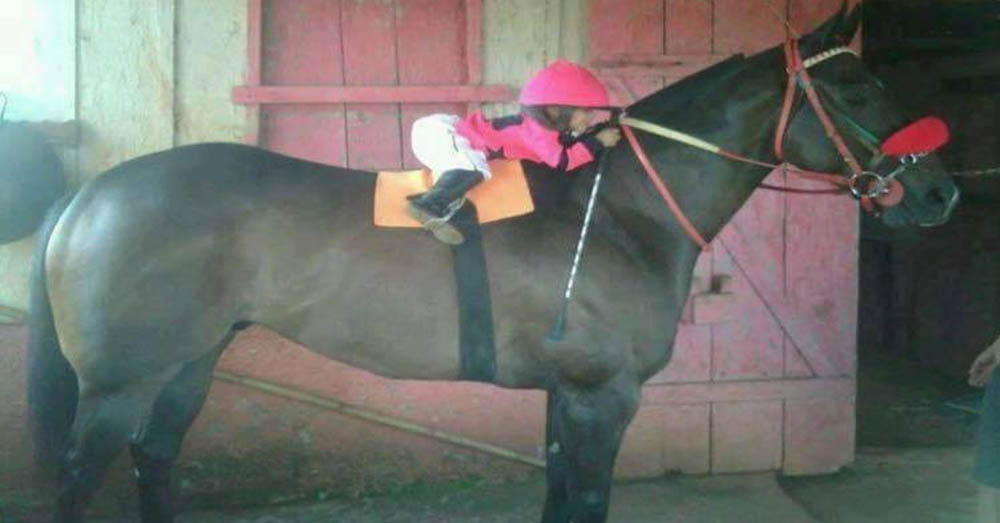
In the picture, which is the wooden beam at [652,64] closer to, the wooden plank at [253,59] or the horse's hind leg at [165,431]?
the wooden plank at [253,59]

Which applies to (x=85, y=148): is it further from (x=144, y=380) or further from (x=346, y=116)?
(x=144, y=380)

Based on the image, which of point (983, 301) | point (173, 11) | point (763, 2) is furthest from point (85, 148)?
point (983, 301)

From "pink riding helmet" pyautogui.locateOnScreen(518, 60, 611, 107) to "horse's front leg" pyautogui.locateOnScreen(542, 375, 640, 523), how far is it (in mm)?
910

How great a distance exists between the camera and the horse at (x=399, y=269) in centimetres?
352

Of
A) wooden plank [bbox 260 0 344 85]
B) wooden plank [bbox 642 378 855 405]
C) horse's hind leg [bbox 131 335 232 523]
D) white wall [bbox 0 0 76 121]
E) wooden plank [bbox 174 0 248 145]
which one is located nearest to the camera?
horse's hind leg [bbox 131 335 232 523]

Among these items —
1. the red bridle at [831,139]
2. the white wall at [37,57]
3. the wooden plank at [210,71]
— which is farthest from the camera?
the wooden plank at [210,71]

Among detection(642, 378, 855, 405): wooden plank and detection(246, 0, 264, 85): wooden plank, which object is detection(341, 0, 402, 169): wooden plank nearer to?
detection(246, 0, 264, 85): wooden plank

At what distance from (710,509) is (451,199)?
7.23 ft

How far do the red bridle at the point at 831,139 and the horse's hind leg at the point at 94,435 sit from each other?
1782 mm

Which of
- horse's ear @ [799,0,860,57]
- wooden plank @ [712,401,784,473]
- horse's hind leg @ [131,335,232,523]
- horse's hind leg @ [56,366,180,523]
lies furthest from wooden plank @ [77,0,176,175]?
wooden plank @ [712,401,784,473]

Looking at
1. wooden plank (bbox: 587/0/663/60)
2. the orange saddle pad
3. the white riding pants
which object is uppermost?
wooden plank (bbox: 587/0/663/60)

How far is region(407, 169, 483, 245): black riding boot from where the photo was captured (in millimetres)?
3443

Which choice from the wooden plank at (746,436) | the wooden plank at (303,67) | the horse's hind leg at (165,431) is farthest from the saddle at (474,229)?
the wooden plank at (746,436)

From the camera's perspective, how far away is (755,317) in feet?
17.0
